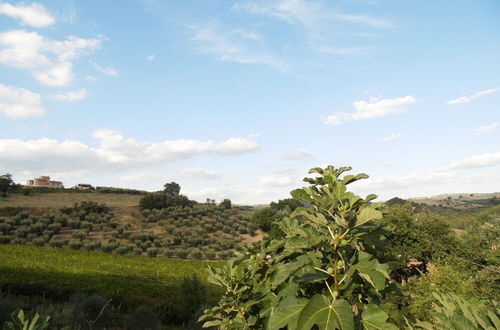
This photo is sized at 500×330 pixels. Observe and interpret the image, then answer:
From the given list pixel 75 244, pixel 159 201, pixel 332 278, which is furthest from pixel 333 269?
pixel 159 201

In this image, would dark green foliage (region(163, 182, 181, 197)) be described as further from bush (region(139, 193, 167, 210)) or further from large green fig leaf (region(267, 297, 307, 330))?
large green fig leaf (region(267, 297, 307, 330))

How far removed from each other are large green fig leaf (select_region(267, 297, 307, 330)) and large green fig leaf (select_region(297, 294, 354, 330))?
0.09m

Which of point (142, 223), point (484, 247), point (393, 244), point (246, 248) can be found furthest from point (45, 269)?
point (142, 223)

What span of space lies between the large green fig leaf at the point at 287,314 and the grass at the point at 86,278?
11138 millimetres

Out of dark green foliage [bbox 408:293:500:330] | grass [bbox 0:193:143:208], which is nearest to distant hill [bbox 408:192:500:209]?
grass [bbox 0:193:143:208]

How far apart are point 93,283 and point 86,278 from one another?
1.11 meters

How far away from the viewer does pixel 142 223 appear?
144 feet

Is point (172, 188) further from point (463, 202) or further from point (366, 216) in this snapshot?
point (463, 202)

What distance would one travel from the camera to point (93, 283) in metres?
13.6

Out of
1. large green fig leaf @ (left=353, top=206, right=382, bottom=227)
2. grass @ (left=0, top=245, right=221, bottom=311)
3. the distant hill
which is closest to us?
large green fig leaf @ (left=353, top=206, right=382, bottom=227)

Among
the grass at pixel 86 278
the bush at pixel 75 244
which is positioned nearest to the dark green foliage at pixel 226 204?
the bush at pixel 75 244

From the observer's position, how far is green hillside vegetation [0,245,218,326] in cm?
1154

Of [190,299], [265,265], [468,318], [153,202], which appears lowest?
[190,299]

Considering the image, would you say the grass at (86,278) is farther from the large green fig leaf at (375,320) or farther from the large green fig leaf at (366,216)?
the large green fig leaf at (366,216)
